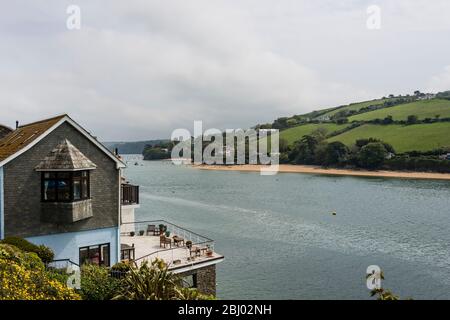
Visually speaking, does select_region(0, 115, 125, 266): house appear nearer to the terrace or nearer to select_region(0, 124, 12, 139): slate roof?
the terrace

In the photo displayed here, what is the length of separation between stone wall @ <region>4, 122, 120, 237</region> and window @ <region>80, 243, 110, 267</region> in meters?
1.07

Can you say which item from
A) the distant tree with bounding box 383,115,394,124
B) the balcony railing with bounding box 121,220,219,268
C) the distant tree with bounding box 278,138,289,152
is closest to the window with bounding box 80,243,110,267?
the balcony railing with bounding box 121,220,219,268

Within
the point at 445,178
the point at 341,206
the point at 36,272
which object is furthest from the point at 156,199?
the point at 445,178

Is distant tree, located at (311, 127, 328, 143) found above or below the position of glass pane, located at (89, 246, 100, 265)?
above

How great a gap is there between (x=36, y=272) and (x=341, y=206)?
5843 cm

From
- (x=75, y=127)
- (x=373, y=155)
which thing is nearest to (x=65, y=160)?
(x=75, y=127)

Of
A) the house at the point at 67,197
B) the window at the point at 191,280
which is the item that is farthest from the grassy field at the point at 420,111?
the house at the point at 67,197

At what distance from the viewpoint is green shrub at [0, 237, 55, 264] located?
1762cm

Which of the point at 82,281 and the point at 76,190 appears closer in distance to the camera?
the point at 82,281

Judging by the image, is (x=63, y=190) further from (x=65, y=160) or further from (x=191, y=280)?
(x=191, y=280)

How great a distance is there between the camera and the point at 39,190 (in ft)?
65.8

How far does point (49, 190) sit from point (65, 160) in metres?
1.70
